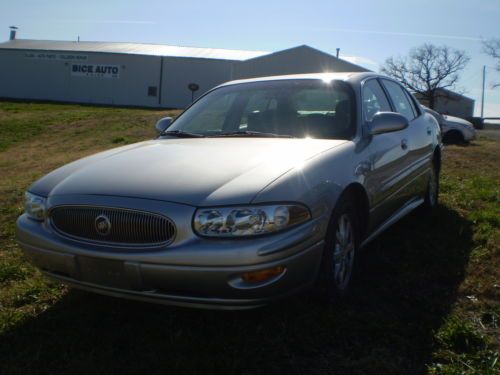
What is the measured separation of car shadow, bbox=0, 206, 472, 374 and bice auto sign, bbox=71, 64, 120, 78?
116 feet

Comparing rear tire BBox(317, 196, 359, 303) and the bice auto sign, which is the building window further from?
rear tire BBox(317, 196, 359, 303)

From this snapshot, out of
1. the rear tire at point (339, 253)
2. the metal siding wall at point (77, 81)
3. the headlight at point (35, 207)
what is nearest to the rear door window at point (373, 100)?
the rear tire at point (339, 253)

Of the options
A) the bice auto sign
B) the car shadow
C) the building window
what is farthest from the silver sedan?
the bice auto sign

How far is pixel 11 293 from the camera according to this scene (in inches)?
133

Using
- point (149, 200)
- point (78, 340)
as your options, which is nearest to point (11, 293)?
point (78, 340)

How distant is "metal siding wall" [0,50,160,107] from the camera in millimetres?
36406

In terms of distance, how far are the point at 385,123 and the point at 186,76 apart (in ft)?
109

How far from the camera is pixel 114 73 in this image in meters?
36.7

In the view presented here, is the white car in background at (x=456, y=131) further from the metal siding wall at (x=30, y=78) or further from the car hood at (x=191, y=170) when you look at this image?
the metal siding wall at (x=30, y=78)

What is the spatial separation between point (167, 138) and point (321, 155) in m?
1.45

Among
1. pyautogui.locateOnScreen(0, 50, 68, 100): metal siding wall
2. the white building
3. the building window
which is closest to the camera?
the white building

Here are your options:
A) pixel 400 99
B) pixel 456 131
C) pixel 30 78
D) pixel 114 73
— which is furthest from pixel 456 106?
pixel 400 99

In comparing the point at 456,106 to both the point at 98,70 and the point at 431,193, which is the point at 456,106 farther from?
the point at 431,193

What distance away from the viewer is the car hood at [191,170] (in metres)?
2.54
